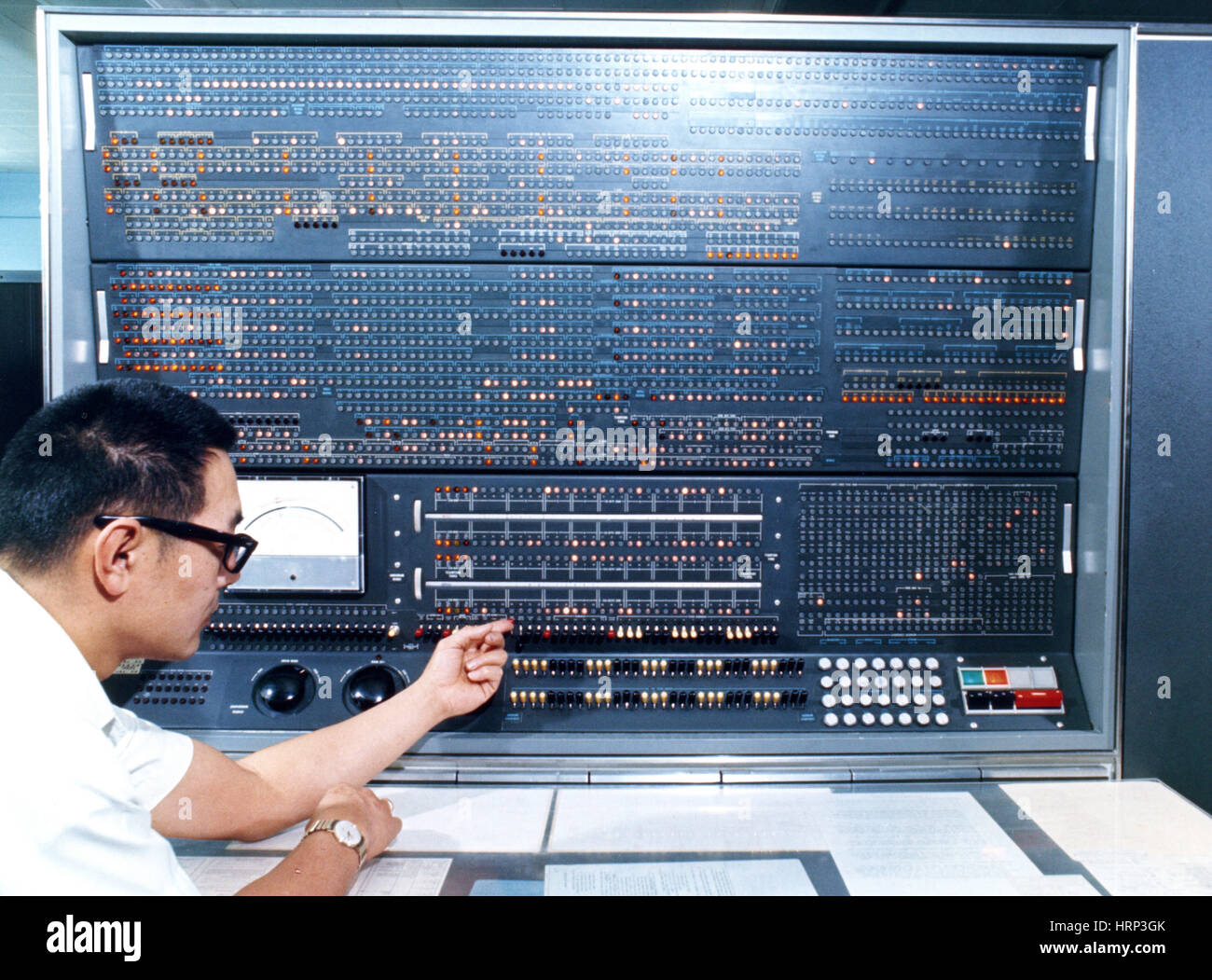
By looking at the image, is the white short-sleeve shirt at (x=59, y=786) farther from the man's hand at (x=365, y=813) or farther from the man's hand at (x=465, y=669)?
the man's hand at (x=465, y=669)

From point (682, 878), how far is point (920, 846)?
48 centimetres

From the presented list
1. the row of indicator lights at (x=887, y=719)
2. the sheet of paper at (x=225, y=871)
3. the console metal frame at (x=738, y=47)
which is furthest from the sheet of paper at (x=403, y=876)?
the row of indicator lights at (x=887, y=719)

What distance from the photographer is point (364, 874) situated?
1.20 m

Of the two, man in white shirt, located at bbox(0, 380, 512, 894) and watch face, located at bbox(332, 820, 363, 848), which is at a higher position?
man in white shirt, located at bbox(0, 380, 512, 894)

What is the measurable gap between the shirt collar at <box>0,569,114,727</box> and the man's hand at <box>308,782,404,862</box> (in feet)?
1.47

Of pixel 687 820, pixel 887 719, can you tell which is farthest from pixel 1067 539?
pixel 687 820

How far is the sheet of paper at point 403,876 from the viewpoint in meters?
1.15

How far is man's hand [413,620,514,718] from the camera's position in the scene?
148 centimetres

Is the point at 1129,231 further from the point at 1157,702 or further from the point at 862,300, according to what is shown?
the point at 1157,702

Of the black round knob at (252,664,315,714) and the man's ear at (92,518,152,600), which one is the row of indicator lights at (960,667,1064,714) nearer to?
the black round knob at (252,664,315,714)

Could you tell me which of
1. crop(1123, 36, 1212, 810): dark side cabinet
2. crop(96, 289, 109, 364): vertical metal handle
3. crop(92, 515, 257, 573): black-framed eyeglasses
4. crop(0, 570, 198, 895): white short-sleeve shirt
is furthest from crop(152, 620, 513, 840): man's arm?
crop(1123, 36, 1212, 810): dark side cabinet

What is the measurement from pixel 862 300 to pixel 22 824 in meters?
1.76

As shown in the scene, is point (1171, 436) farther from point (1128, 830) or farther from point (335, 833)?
point (335, 833)

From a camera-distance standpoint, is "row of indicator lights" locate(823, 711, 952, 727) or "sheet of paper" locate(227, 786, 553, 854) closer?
"sheet of paper" locate(227, 786, 553, 854)
